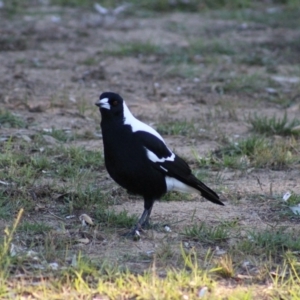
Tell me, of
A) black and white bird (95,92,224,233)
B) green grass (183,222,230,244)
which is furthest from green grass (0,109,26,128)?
green grass (183,222,230,244)

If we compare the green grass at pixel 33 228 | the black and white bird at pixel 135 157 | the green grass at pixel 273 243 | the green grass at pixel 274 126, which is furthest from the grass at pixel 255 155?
the green grass at pixel 33 228

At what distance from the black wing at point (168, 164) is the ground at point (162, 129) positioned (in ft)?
0.64

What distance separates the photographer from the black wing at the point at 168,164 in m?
5.04

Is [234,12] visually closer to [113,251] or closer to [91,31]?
[91,31]

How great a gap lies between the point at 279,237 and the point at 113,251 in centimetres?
94

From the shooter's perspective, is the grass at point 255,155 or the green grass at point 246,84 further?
the green grass at point 246,84

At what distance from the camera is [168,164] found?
518 cm

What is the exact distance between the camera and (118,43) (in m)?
10.6

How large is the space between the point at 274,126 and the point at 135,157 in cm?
264

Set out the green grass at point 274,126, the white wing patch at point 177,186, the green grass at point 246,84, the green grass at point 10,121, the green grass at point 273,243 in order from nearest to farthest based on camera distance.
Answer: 1. the green grass at point 273,243
2. the white wing patch at point 177,186
3. the green grass at point 10,121
4. the green grass at point 274,126
5. the green grass at point 246,84

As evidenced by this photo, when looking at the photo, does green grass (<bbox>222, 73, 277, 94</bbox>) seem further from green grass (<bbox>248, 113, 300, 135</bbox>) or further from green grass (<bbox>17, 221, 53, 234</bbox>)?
green grass (<bbox>17, 221, 53, 234</bbox>)

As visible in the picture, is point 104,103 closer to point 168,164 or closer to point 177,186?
point 168,164

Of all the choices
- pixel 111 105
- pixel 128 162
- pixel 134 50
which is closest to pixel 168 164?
pixel 128 162

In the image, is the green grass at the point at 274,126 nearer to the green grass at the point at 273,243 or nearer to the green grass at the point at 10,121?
the green grass at the point at 10,121
